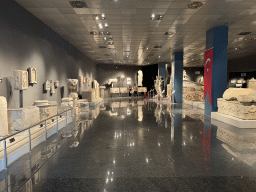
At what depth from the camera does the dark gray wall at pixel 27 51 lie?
5754mm

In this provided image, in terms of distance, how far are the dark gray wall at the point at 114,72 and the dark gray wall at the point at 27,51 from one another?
47.0 feet

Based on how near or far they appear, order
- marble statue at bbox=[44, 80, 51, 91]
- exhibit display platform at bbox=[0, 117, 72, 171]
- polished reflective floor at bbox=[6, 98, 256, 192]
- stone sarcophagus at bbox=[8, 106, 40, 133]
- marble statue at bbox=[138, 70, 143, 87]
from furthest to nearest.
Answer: marble statue at bbox=[138, 70, 143, 87]
marble statue at bbox=[44, 80, 51, 91]
stone sarcophagus at bbox=[8, 106, 40, 133]
exhibit display platform at bbox=[0, 117, 72, 171]
polished reflective floor at bbox=[6, 98, 256, 192]

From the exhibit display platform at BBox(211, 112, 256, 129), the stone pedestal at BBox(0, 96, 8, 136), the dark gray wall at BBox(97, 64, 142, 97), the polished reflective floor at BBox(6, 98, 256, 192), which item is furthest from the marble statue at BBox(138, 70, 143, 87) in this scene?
the stone pedestal at BBox(0, 96, 8, 136)


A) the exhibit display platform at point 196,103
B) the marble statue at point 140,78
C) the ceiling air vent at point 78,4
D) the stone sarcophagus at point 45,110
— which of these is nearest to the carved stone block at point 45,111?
the stone sarcophagus at point 45,110

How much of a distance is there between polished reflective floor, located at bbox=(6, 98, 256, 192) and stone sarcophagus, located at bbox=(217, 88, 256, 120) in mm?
996

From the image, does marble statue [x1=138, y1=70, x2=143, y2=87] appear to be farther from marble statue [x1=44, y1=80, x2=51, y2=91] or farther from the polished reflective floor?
the polished reflective floor

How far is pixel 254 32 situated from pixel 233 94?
4.83 meters

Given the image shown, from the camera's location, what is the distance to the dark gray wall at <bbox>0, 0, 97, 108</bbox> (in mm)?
5754

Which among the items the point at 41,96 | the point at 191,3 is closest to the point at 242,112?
the point at 191,3

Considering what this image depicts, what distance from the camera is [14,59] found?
6.22m

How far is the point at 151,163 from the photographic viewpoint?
12.6 feet

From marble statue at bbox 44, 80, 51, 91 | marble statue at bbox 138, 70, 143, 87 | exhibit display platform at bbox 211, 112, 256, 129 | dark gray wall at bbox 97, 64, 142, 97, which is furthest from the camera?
marble statue at bbox 138, 70, 143, 87

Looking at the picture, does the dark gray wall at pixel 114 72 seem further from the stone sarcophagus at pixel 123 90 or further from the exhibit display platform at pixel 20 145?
the exhibit display platform at pixel 20 145

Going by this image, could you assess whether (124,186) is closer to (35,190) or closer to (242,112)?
(35,190)
